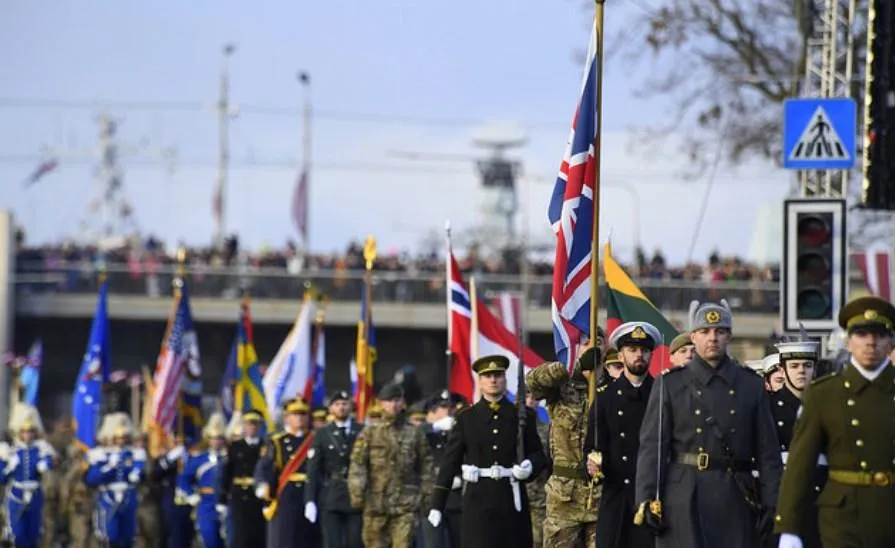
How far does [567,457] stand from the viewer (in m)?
16.5

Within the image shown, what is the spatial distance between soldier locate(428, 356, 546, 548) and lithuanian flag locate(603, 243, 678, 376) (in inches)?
69.2

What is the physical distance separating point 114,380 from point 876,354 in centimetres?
4276

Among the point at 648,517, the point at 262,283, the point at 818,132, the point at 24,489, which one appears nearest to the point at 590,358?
the point at 648,517

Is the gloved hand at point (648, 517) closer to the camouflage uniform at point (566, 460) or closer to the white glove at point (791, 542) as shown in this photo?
the white glove at point (791, 542)

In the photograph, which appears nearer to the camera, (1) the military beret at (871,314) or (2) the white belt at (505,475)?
(1) the military beret at (871,314)

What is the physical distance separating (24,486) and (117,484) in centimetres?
148

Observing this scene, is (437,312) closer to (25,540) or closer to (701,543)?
(25,540)

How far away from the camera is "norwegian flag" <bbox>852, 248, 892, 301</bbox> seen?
33.2 meters

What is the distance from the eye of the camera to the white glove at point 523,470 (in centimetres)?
1742

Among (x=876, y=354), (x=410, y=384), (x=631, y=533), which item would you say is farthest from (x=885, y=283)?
(x=876, y=354)

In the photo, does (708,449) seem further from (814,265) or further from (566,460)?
(814,265)

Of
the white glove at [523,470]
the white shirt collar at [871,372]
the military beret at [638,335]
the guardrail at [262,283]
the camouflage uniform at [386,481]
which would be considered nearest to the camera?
the white shirt collar at [871,372]

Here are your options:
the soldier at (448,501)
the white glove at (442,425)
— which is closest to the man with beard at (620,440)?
the soldier at (448,501)

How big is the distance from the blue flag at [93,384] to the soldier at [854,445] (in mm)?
22822
